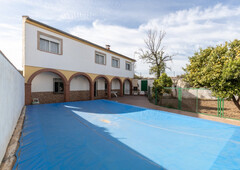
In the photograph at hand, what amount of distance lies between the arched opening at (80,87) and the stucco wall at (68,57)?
1.16 meters

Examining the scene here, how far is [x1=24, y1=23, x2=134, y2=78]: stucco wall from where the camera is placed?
9.74 metres

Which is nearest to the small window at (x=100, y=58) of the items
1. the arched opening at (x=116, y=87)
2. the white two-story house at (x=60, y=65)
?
the white two-story house at (x=60, y=65)

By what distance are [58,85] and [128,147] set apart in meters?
11.1

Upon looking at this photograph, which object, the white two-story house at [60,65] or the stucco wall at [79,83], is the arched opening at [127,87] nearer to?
the white two-story house at [60,65]

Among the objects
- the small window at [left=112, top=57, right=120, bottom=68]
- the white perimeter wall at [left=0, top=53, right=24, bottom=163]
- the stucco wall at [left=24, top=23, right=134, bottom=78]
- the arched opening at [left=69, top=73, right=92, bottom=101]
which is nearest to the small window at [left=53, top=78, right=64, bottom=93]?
the arched opening at [left=69, top=73, right=92, bottom=101]

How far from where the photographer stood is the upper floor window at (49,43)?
1045 cm

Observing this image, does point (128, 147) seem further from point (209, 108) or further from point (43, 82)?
point (43, 82)

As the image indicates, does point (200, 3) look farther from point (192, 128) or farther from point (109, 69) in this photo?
point (109, 69)

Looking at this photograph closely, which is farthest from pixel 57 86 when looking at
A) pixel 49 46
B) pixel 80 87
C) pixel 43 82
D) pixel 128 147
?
pixel 128 147

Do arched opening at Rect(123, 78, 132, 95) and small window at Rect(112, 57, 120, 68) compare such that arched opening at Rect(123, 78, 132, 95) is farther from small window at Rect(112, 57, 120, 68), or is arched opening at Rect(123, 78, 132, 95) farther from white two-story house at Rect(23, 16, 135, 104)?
white two-story house at Rect(23, 16, 135, 104)

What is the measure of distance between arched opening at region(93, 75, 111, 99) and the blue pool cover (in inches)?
426

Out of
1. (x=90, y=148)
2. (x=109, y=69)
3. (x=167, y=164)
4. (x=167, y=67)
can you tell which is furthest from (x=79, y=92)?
(x=167, y=67)

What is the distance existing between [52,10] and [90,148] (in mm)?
8648

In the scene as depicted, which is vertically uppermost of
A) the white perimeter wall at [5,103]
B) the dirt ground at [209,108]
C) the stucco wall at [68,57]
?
the stucco wall at [68,57]
